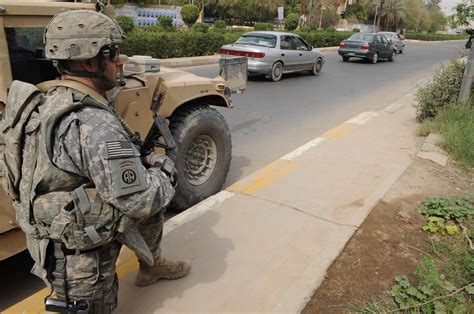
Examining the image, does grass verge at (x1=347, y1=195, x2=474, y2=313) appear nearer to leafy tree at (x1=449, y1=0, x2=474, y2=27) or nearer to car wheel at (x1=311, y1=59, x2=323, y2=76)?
leafy tree at (x1=449, y1=0, x2=474, y2=27)

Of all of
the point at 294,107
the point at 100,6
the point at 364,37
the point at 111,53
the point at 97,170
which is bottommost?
the point at 294,107

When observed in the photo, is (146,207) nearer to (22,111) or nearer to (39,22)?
(22,111)

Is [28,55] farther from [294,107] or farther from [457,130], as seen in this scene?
[294,107]

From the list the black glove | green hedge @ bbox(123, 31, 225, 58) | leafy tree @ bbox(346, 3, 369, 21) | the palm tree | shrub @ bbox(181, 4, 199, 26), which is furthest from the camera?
the palm tree

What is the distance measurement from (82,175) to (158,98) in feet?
6.16

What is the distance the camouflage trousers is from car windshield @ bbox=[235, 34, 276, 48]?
11493 millimetres

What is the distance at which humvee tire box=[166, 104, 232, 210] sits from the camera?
373 cm

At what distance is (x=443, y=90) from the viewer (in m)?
7.07

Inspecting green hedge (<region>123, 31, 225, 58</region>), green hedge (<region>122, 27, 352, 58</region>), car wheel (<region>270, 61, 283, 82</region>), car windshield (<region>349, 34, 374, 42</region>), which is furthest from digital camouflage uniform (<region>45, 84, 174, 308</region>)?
car windshield (<region>349, 34, 374, 42</region>)

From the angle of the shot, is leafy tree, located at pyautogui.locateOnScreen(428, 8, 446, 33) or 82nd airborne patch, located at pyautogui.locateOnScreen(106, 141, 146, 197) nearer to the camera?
82nd airborne patch, located at pyautogui.locateOnScreen(106, 141, 146, 197)

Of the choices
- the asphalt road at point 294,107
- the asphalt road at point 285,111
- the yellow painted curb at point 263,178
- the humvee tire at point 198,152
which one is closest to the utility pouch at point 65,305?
the asphalt road at point 285,111

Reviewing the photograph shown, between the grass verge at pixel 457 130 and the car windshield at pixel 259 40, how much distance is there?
266 inches

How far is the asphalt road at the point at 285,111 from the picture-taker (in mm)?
3166

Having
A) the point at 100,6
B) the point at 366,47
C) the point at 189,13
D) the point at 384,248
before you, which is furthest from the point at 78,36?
the point at 189,13
